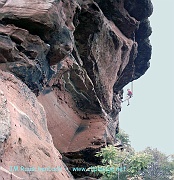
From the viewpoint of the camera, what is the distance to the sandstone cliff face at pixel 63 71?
20.9ft

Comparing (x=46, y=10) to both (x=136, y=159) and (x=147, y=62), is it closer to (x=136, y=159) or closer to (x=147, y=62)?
(x=136, y=159)

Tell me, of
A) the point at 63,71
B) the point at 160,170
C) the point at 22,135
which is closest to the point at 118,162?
the point at 63,71

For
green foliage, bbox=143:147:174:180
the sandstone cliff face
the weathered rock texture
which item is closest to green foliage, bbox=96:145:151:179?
the sandstone cliff face

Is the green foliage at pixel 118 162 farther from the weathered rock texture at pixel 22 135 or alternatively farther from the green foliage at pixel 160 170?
the green foliage at pixel 160 170

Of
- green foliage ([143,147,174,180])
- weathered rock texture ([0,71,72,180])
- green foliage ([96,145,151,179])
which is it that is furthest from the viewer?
green foliage ([143,147,174,180])

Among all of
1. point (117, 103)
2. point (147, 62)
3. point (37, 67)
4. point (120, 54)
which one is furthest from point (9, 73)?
point (147, 62)

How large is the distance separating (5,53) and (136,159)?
19.8ft

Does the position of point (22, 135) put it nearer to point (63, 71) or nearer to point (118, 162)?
point (63, 71)

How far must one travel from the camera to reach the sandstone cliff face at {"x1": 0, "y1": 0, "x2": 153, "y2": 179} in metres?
6.36

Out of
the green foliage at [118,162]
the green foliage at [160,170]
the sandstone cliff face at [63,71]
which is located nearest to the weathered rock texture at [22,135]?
the sandstone cliff face at [63,71]

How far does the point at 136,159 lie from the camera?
1027cm

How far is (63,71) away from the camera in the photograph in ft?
37.5

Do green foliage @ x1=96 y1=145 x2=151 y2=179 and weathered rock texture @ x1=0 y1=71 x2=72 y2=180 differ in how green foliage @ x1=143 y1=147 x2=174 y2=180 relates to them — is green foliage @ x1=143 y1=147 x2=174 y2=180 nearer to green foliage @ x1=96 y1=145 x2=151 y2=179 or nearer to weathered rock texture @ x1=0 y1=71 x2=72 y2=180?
green foliage @ x1=96 y1=145 x2=151 y2=179

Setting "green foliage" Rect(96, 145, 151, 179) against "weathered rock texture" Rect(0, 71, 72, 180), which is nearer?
"weathered rock texture" Rect(0, 71, 72, 180)
